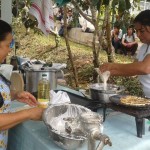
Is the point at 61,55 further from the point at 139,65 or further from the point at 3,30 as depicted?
the point at 3,30

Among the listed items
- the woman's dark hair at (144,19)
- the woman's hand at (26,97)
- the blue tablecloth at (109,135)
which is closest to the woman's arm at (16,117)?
the blue tablecloth at (109,135)

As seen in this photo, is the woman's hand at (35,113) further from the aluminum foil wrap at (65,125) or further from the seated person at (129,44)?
the seated person at (129,44)

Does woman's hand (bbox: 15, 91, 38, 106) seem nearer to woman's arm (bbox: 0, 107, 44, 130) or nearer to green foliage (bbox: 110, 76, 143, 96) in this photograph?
woman's arm (bbox: 0, 107, 44, 130)

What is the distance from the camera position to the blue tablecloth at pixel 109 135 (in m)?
1.40

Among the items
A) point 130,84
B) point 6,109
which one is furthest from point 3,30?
point 130,84

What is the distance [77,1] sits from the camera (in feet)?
14.2

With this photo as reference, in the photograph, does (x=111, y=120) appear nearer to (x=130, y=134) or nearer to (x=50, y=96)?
(x=130, y=134)

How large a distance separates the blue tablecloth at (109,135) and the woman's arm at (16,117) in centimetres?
16

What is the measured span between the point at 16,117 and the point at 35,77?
963mm

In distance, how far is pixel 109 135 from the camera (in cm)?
153

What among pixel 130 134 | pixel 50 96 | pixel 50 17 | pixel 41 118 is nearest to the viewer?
pixel 41 118

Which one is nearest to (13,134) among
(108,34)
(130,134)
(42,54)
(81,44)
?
(130,134)

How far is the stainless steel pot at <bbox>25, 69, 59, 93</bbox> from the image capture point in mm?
2215

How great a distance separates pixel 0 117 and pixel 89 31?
31.5 feet
